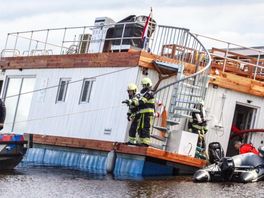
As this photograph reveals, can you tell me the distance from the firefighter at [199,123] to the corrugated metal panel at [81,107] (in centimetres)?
180

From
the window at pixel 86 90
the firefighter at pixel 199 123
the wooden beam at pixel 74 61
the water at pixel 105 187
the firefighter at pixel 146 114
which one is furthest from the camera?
the window at pixel 86 90

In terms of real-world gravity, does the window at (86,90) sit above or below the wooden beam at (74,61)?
below

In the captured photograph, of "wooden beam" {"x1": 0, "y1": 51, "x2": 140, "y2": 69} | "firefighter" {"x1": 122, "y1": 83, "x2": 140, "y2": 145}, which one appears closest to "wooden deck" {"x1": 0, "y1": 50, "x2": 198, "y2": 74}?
"wooden beam" {"x1": 0, "y1": 51, "x2": 140, "y2": 69}

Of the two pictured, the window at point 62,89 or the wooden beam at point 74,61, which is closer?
the wooden beam at point 74,61

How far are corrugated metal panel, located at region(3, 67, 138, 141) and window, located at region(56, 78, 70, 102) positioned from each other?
0.14m

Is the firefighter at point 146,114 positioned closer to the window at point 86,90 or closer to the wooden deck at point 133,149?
the wooden deck at point 133,149

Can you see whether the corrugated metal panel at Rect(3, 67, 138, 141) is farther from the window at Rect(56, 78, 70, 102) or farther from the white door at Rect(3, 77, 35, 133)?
the white door at Rect(3, 77, 35, 133)

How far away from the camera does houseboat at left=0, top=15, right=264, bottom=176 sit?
16.5m

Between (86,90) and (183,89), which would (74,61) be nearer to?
(86,90)

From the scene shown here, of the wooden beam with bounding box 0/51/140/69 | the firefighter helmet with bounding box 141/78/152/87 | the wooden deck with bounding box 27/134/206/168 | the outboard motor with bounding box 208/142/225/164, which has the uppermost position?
the wooden beam with bounding box 0/51/140/69

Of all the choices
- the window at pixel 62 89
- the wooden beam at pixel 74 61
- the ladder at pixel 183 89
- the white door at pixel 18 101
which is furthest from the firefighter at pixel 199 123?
the white door at pixel 18 101

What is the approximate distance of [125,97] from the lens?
17.7m

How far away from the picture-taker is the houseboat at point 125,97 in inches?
651

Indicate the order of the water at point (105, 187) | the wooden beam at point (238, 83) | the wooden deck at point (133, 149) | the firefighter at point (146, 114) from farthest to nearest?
the wooden beam at point (238, 83)
the firefighter at point (146, 114)
the wooden deck at point (133, 149)
the water at point (105, 187)
